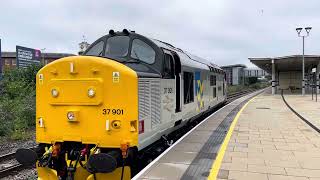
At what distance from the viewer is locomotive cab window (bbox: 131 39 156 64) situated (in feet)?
26.0

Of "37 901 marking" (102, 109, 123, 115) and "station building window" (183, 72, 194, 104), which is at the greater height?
"station building window" (183, 72, 194, 104)

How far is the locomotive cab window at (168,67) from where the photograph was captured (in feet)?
26.5

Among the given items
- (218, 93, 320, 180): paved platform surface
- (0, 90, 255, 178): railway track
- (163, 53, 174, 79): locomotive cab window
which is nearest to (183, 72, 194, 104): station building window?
(163, 53, 174, 79): locomotive cab window

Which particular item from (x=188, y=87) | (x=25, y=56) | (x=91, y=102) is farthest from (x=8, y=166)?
(x=25, y=56)

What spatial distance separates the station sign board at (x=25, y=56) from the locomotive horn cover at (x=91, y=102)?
34.1 metres

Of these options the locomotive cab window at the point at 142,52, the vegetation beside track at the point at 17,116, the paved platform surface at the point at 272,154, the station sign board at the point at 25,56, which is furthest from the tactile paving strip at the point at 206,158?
the station sign board at the point at 25,56

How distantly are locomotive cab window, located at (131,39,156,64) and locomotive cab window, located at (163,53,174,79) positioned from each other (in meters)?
0.31

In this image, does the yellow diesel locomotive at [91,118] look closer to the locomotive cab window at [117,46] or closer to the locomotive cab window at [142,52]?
the locomotive cab window at [142,52]

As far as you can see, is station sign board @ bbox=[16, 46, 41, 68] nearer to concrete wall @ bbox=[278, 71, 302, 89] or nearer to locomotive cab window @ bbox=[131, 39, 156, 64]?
locomotive cab window @ bbox=[131, 39, 156, 64]

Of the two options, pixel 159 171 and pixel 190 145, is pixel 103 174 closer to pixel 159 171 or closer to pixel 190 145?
pixel 159 171

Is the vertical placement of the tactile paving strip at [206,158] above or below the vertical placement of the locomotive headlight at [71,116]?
below

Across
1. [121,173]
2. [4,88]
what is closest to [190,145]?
[121,173]

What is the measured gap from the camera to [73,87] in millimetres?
6480

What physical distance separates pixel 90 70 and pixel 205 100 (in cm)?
815
